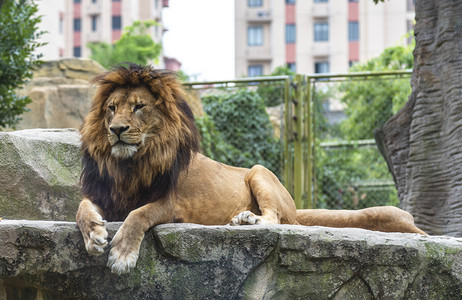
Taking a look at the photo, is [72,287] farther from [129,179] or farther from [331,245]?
[331,245]

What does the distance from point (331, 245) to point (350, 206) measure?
6483 millimetres

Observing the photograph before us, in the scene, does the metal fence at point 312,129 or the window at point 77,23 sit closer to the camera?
the metal fence at point 312,129

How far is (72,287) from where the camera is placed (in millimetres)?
3822

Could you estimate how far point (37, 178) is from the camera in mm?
5465

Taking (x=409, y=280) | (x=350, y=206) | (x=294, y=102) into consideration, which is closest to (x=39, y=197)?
(x=409, y=280)

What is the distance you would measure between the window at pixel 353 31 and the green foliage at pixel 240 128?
98.5ft

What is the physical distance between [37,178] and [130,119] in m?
1.69

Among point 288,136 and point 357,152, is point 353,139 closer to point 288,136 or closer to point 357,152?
point 357,152

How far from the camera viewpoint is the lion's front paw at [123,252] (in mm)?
3645

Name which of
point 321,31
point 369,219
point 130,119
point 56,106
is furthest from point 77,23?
point 130,119

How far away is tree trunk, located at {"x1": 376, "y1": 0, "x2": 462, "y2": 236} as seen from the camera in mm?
6223

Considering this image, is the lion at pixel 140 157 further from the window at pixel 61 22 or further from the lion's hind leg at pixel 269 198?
the window at pixel 61 22

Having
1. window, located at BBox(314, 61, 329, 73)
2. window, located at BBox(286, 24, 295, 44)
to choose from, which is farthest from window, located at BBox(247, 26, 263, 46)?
window, located at BBox(314, 61, 329, 73)

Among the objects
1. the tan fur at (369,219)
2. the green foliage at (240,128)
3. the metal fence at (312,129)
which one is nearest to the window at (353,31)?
the metal fence at (312,129)
